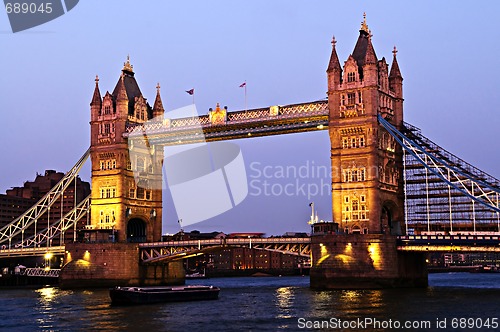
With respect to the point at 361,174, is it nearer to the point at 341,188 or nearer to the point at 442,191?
the point at 341,188

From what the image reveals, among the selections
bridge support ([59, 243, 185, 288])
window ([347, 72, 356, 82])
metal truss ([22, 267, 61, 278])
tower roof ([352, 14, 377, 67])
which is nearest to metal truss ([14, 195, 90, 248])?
bridge support ([59, 243, 185, 288])

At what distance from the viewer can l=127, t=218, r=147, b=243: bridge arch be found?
11938cm

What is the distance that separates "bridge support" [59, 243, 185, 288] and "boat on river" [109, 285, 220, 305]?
23.7m

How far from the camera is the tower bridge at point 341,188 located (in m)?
92.8

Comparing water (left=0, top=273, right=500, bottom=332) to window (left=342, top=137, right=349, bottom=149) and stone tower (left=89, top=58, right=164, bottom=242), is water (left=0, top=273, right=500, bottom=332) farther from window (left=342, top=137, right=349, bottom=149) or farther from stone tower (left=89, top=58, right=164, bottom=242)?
stone tower (left=89, top=58, right=164, bottom=242)

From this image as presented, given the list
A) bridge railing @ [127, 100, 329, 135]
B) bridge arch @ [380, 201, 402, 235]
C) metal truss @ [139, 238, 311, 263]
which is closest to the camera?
metal truss @ [139, 238, 311, 263]

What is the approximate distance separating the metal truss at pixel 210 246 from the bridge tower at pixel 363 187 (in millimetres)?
4056

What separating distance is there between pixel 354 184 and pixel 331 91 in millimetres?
12215

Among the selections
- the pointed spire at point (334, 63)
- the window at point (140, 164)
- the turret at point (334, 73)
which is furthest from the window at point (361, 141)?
the window at point (140, 164)

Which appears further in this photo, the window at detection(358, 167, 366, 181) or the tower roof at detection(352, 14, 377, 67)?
the tower roof at detection(352, 14, 377, 67)

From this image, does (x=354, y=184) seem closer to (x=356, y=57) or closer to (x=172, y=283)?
(x=356, y=57)

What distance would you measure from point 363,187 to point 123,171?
3755cm

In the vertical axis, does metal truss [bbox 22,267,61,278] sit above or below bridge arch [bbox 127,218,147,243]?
below

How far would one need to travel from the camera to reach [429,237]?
91312 millimetres
